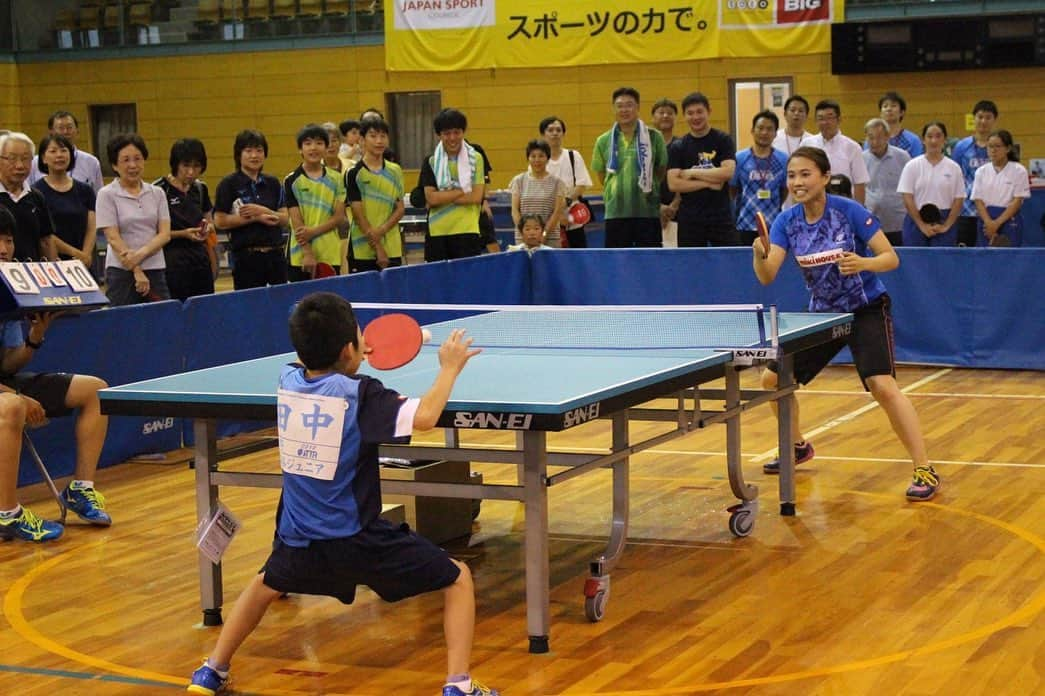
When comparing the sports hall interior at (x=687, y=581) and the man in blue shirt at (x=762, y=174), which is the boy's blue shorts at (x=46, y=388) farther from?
→ the man in blue shirt at (x=762, y=174)

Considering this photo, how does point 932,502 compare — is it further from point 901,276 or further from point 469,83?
point 469,83

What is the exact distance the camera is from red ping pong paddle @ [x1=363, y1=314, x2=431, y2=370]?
14.9 ft

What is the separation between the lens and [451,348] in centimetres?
424

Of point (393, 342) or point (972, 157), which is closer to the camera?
point (393, 342)

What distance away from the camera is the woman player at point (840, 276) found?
6773 mm

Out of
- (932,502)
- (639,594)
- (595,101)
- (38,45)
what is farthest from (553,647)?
(38,45)

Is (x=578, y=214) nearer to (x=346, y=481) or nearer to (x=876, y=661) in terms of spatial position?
(x=876, y=661)

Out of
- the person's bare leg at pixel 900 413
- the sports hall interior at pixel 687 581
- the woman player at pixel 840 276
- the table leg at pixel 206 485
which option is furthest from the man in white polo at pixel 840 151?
the table leg at pixel 206 485

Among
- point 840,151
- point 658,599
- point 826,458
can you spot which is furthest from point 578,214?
point 658,599

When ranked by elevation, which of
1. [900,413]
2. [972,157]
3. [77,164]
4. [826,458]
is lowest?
[826,458]

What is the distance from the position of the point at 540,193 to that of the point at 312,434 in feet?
27.0

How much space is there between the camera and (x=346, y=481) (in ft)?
13.9

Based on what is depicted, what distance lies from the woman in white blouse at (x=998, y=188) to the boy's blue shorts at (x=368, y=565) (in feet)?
30.1

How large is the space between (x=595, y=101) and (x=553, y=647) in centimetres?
1566
